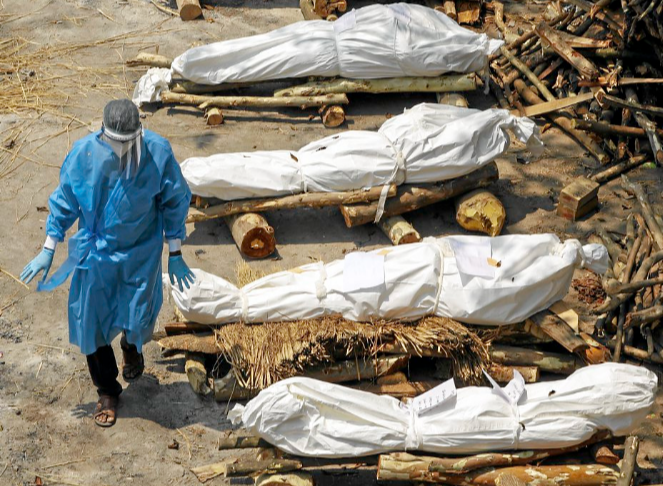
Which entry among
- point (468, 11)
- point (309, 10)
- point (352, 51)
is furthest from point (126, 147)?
point (468, 11)

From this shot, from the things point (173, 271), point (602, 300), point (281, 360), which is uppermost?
point (173, 271)

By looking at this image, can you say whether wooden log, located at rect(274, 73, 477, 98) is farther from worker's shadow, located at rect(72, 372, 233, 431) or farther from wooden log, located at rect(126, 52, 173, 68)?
worker's shadow, located at rect(72, 372, 233, 431)

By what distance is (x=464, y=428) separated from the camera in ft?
17.4

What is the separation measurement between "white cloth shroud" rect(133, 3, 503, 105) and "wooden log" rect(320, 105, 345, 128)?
1.13ft

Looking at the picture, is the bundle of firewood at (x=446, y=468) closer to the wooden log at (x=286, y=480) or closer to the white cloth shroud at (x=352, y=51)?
the wooden log at (x=286, y=480)

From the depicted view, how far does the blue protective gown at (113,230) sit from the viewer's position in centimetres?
540

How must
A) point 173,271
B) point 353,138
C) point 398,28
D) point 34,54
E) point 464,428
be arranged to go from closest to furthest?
point 464,428, point 173,271, point 353,138, point 398,28, point 34,54

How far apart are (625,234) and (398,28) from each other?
292 cm

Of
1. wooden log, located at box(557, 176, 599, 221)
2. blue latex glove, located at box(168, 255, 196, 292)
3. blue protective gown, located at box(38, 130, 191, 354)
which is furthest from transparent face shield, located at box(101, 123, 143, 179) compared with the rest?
wooden log, located at box(557, 176, 599, 221)

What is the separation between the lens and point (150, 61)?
9430 millimetres

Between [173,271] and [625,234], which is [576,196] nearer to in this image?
[625,234]

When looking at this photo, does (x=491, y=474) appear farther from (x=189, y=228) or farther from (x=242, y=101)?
(x=242, y=101)

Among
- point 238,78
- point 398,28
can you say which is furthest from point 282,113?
point 398,28

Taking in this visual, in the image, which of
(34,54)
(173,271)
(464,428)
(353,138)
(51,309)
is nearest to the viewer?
(464,428)
